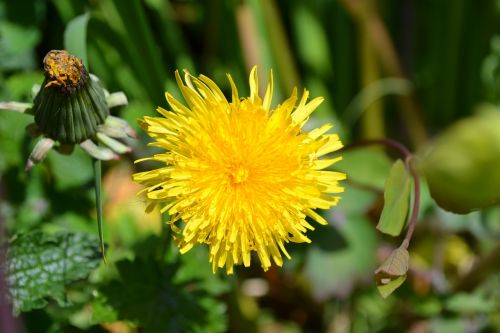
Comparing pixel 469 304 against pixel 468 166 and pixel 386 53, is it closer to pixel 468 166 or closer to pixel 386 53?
pixel 468 166

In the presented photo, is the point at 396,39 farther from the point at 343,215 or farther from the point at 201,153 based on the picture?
the point at 201,153

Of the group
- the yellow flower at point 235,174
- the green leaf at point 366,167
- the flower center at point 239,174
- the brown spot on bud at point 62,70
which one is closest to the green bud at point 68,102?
the brown spot on bud at point 62,70

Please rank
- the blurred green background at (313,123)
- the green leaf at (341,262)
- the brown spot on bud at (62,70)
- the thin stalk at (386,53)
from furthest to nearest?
the thin stalk at (386,53), the green leaf at (341,262), the blurred green background at (313,123), the brown spot on bud at (62,70)

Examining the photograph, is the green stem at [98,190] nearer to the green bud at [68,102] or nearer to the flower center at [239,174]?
the green bud at [68,102]

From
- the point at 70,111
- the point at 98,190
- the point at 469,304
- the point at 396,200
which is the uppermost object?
the point at 70,111

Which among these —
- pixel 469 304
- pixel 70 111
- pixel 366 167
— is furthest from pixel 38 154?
pixel 469 304

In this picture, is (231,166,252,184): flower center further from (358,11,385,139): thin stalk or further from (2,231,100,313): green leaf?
(358,11,385,139): thin stalk
